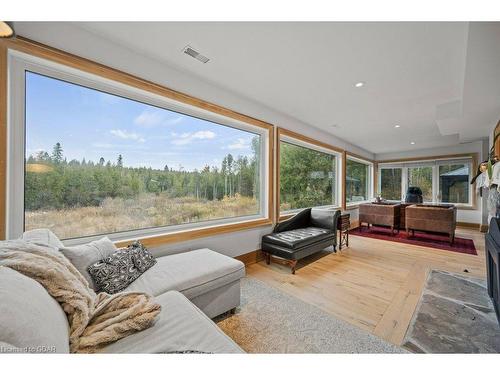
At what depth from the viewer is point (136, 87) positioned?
2.04m

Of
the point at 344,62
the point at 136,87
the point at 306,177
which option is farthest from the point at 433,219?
the point at 136,87

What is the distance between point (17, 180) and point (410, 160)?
8611 millimetres

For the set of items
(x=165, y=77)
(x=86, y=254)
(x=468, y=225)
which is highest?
(x=165, y=77)

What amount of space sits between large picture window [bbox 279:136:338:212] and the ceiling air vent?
78.6 inches

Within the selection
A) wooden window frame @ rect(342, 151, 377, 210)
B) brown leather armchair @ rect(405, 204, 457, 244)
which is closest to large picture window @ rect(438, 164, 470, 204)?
wooden window frame @ rect(342, 151, 377, 210)

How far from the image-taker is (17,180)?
1.52 meters

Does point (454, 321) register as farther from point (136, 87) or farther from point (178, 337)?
point (136, 87)

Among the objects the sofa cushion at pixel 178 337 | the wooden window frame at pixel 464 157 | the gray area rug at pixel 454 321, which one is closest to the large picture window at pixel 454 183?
the wooden window frame at pixel 464 157

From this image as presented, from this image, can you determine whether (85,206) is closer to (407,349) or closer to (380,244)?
(407,349)

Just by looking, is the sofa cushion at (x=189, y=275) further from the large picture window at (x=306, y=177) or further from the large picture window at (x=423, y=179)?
the large picture window at (x=423, y=179)

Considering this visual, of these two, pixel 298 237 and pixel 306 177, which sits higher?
pixel 306 177

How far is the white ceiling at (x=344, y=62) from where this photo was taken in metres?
1.65

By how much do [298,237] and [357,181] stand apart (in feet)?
15.0

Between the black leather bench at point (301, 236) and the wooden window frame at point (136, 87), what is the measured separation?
0.32 metres
